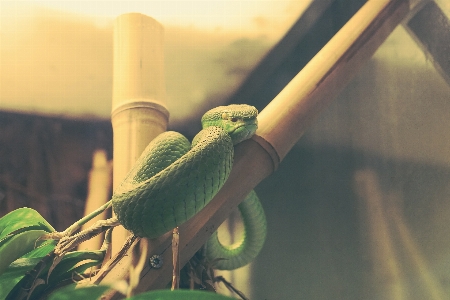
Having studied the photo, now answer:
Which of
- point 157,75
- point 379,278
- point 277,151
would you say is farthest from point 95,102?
point 379,278

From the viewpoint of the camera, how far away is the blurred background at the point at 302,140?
1516mm

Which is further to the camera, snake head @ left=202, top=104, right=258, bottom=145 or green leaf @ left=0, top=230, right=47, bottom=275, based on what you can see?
snake head @ left=202, top=104, right=258, bottom=145

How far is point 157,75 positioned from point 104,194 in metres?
0.53

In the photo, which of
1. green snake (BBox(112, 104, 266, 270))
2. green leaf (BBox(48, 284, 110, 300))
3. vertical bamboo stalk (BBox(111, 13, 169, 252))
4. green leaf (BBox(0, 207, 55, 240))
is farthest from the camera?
vertical bamboo stalk (BBox(111, 13, 169, 252))

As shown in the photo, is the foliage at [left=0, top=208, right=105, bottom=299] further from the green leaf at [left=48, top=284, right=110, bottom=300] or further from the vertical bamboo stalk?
the green leaf at [left=48, top=284, right=110, bottom=300]

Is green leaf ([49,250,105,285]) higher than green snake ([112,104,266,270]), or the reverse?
green snake ([112,104,266,270])

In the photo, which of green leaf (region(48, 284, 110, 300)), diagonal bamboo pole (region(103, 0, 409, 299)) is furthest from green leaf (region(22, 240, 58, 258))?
green leaf (region(48, 284, 110, 300))

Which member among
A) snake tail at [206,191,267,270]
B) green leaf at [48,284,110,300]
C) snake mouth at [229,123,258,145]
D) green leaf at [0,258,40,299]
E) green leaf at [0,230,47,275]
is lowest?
green leaf at [48,284,110,300]

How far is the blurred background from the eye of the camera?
1.52 meters

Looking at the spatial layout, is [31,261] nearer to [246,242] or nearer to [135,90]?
[135,90]

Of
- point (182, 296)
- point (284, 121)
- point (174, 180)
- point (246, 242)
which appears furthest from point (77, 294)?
point (246, 242)

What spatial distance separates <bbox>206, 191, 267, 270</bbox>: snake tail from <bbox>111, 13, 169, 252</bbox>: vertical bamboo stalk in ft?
1.02

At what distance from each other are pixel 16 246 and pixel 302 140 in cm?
120

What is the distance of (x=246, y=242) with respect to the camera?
4.28ft
